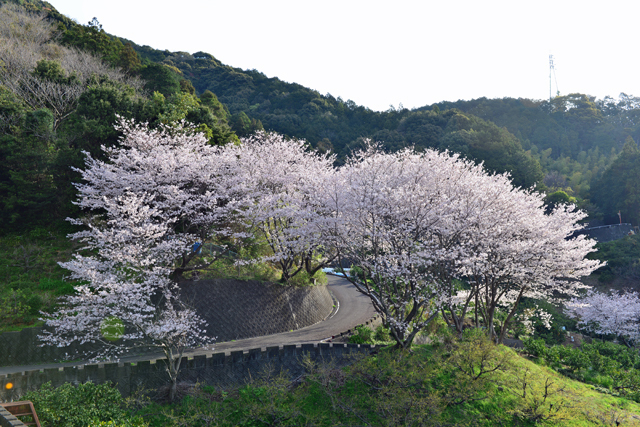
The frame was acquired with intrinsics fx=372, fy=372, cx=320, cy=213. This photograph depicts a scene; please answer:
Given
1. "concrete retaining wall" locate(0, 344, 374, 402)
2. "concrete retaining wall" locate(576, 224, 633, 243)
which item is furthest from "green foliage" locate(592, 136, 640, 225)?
"concrete retaining wall" locate(0, 344, 374, 402)

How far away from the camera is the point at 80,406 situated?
381 inches

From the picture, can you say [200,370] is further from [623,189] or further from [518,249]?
[623,189]

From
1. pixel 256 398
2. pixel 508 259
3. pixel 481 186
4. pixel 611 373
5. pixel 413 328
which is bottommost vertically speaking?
pixel 256 398

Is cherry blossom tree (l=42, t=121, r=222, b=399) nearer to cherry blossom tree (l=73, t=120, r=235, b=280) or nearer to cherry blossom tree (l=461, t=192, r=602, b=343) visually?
cherry blossom tree (l=73, t=120, r=235, b=280)

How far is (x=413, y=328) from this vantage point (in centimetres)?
1247

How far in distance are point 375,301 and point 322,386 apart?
10.9 ft

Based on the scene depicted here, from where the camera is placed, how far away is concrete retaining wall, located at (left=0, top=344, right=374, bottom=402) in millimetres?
11281

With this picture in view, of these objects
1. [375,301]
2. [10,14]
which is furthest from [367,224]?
[10,14]

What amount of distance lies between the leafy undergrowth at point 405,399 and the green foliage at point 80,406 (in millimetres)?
908

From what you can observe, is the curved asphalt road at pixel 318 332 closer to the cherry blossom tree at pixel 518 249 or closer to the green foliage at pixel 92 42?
the cherry blossom tree at pixel 518 249

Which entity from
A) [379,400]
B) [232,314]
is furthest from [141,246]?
[379,400]

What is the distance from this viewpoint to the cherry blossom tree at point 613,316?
27.0 m

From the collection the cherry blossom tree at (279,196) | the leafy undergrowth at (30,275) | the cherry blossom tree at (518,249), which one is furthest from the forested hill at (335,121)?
the cherry blossom tree at (518,249)

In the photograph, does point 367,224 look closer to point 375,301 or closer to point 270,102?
point 375,301
